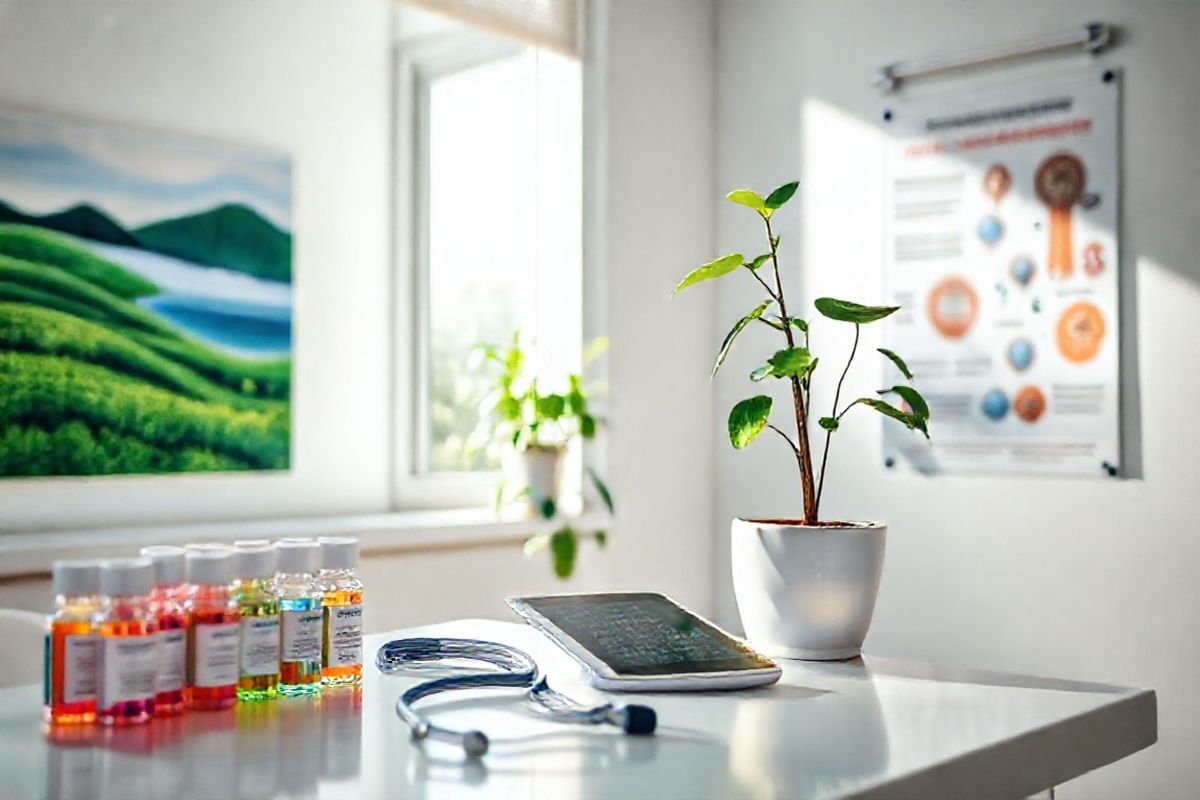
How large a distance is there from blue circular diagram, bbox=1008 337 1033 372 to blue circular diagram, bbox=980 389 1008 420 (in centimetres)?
8

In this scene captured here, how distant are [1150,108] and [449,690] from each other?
7.47ft

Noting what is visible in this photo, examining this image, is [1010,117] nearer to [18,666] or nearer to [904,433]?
[904,433]

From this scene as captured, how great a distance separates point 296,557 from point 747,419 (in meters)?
0.59

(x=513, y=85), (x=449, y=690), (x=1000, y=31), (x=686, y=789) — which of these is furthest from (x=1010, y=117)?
(x=686, y=789)

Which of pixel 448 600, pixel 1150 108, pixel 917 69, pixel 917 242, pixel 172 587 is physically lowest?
pixel 448 600

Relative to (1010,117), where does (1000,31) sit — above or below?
above

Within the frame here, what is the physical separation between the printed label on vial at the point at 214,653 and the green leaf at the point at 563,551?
6.83 feet

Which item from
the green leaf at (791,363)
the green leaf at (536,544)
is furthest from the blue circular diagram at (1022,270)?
the green leaf at (791,363)

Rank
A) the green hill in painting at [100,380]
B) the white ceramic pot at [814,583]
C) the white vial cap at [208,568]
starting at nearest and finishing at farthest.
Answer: the white vial cap at [208,568] → the white ceramic pot at [814,583] → the green hill in painting at [100,380]

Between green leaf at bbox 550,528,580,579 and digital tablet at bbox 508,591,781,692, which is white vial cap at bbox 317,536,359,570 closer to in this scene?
digital tablet at bbox 508,591,781,692

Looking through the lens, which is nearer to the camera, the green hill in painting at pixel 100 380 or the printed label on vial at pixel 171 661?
the printed label on vial at pixel 171 661

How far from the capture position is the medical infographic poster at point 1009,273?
2.89 m

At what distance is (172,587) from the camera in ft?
3.83

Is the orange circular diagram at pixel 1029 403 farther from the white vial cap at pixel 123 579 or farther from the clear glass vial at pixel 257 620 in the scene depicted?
the white vial cap at pixel 123 579
